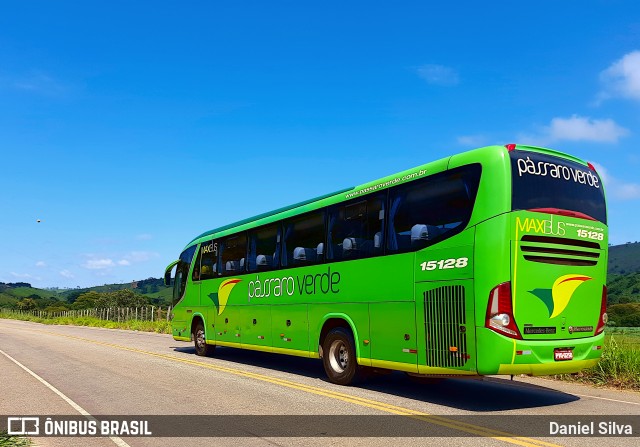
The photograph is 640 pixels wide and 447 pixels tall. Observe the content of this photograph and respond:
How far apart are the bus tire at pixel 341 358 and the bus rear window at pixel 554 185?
4.19m

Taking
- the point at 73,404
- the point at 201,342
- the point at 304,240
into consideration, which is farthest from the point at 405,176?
the point at 201,342

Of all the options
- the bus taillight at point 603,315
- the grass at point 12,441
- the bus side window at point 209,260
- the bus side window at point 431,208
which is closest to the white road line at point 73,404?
the grass at point 12,441

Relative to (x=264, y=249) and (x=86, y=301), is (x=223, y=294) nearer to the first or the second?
(x=264, y=249)

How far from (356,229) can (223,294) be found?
21.0ft

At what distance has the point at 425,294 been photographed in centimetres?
857

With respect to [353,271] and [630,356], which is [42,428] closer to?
[353,271]

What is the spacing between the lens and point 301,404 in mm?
8516

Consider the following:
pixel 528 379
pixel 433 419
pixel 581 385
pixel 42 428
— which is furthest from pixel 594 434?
pixel 42 428

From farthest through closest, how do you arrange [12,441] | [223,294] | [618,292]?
[618,292] → [223,294] → [12,441]

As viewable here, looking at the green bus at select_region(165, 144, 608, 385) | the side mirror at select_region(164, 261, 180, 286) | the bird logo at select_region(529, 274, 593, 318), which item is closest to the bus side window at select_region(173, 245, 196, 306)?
the side mirror at select_region(164, 261, 180, 286)

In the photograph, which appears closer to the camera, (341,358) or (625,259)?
(341,358)

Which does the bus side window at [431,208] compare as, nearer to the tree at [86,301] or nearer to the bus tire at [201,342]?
the bus tire at [201,342]

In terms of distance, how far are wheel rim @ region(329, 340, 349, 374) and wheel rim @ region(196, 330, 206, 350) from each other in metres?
7.10

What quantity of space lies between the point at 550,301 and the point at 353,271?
356 cm
